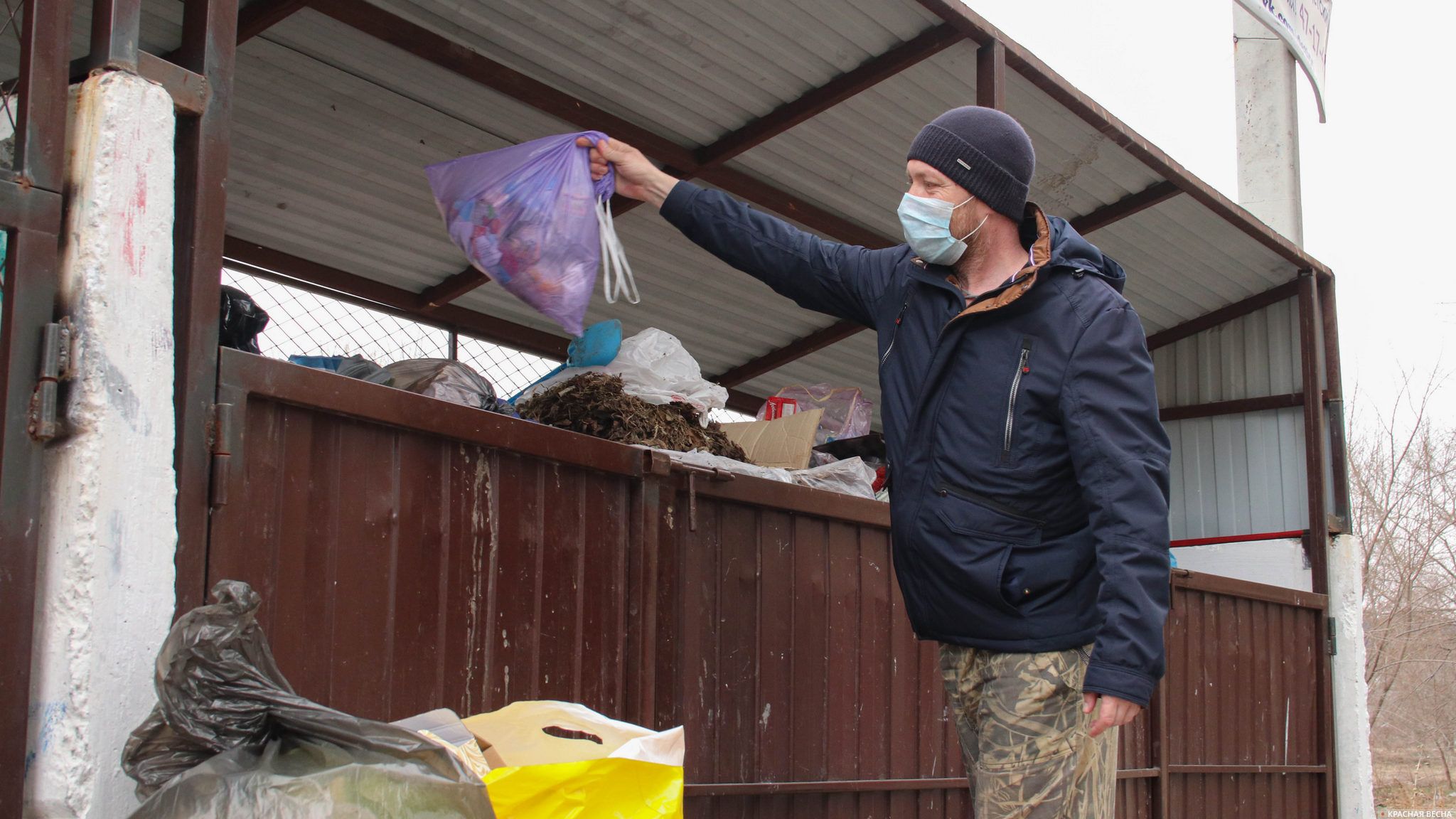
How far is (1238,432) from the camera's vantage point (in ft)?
30.0

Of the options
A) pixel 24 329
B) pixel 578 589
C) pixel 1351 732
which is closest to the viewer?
pixel 24 329

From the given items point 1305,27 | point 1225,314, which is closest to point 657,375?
point 1225,314

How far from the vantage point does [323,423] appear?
271 centimetres

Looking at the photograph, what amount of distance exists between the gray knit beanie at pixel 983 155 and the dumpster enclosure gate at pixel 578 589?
126 cm

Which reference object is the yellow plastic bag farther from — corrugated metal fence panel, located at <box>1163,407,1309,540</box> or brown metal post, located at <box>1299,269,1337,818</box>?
corrugated metal fence panel, located at <box>1163,407,1309,540</box>

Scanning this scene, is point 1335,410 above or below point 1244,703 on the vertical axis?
above

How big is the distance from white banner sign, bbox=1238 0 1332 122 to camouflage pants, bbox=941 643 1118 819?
28.1 feet

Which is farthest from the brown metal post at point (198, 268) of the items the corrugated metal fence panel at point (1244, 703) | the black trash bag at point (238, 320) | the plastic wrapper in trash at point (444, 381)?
the corrugated metal fence panel at point (1244, 703)

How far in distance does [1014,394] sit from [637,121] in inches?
144

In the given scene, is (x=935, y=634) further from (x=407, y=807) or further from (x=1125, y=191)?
(x=1125, y=191)

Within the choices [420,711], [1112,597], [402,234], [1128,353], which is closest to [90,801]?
[420,711]

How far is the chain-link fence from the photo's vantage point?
251 inches

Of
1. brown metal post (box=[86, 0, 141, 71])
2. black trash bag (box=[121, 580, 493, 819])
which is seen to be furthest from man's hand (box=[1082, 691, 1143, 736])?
brown metal post (box=[86, 0, 141, 71])

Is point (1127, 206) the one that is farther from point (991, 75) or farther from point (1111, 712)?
point (1111, 712)
